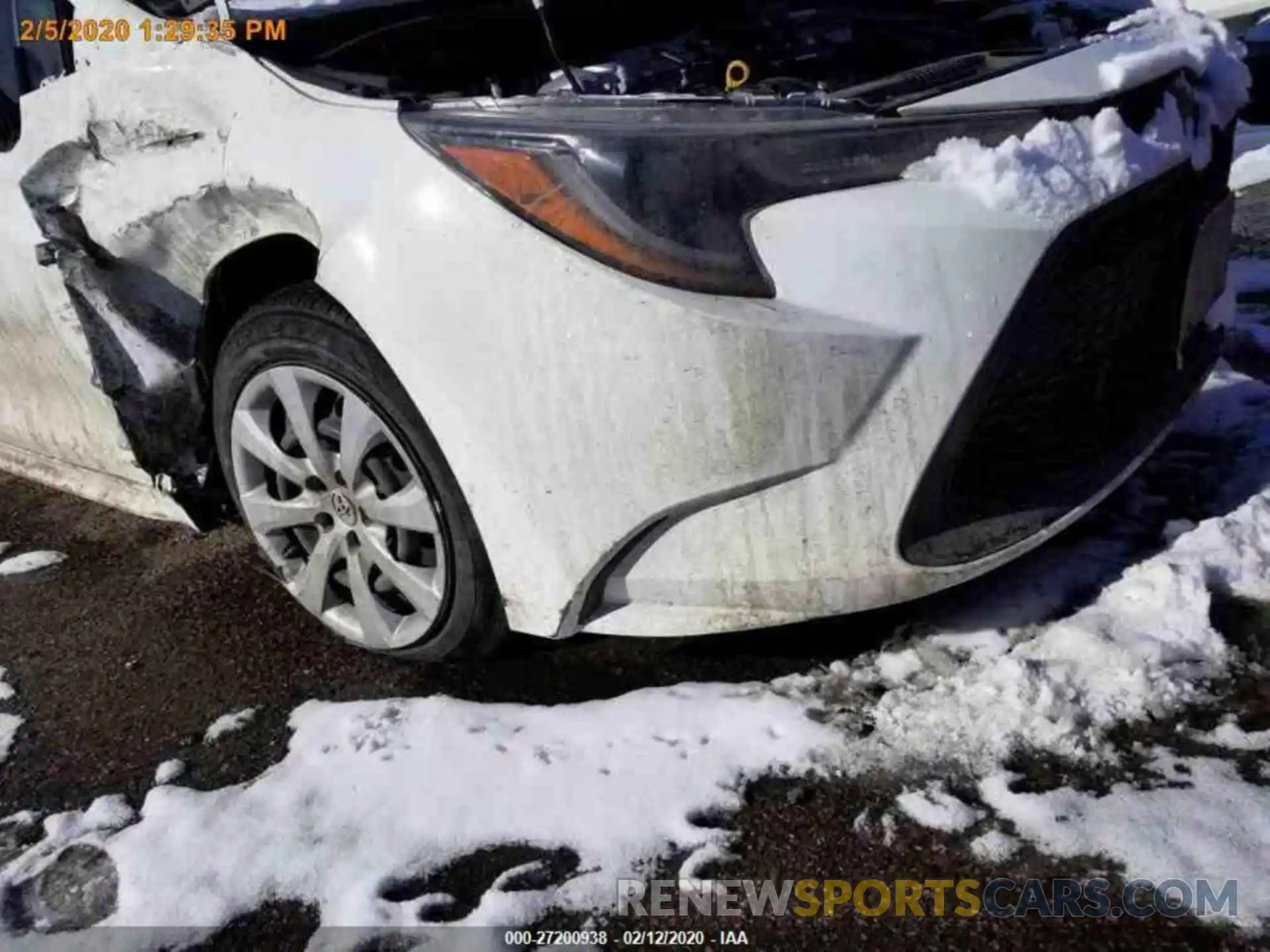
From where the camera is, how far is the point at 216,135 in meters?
2.47

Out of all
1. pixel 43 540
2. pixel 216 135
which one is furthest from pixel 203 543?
pixel 216 135

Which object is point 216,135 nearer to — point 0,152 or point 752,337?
point 0,152

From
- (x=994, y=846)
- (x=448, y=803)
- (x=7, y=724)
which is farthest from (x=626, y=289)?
(x=7, y=724)

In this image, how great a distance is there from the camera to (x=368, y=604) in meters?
2.62

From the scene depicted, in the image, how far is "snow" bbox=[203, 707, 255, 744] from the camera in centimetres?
254

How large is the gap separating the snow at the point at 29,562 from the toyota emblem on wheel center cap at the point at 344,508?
4.41 feet

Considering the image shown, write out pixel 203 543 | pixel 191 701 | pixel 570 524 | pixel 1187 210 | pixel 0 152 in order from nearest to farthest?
pixel 570 524 → pixel 1187 210 → pixel 191 701 → pixel 0 152 → pixel 203 543

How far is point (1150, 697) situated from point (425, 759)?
1.38m

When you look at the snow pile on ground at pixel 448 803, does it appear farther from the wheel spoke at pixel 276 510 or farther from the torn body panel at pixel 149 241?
the torn body panel at pixel 149 241

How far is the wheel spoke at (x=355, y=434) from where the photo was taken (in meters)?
2.42

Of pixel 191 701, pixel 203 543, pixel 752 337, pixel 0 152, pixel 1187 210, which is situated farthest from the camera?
pixel 203 543

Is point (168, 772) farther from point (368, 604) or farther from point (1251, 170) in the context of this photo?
point (1251, 170)

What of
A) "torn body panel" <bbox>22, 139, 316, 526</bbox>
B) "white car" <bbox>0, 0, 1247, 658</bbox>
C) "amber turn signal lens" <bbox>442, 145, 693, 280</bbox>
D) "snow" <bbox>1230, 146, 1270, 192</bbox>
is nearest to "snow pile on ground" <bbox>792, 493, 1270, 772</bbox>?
"white car" <bbox>0, 0, 1247, 658</bbox>

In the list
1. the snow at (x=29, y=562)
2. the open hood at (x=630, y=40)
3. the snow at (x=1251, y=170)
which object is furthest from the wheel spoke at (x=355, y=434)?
the snow at (x=1251, y=170)
